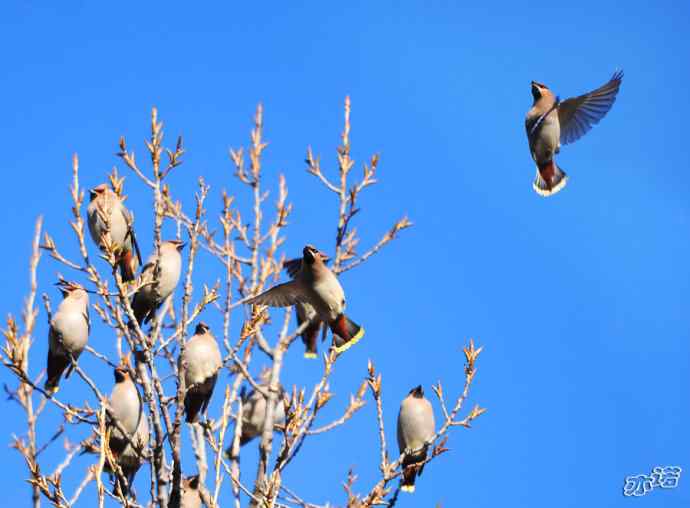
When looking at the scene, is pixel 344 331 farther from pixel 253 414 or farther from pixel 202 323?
pixel 253 414

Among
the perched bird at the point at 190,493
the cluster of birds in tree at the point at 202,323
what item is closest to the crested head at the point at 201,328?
the cluster of birds in tree at the point at 202,323

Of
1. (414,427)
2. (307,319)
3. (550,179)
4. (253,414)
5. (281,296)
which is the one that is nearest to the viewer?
(281,296)

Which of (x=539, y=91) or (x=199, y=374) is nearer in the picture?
(x=199, y=374)

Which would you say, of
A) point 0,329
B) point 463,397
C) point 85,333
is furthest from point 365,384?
point 85,333

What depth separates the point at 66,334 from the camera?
→ 19.2 ft

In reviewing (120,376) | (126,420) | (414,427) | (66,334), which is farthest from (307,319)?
(66,334)

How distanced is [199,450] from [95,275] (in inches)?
67.9

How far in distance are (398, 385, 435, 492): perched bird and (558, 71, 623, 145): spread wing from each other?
2063mm

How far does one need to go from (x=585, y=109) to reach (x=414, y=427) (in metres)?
2.45

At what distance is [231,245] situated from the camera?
23.2 ft

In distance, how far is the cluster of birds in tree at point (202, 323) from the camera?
5.56 m

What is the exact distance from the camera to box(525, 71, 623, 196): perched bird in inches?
250

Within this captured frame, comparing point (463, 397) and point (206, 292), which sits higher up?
point (206, 292)

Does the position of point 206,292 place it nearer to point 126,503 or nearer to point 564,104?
point 126,503
